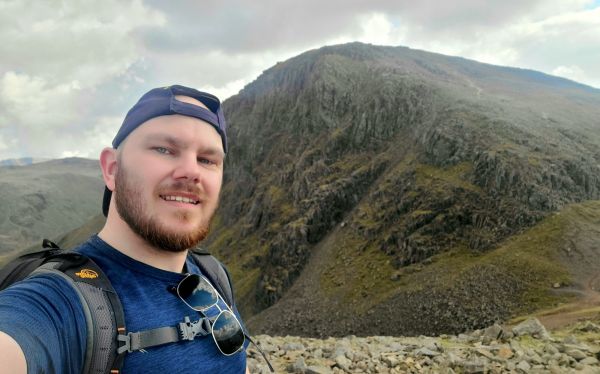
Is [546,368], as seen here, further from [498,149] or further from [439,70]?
[439,70]

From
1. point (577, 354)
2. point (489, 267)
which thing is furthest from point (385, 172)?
point (577, 354)

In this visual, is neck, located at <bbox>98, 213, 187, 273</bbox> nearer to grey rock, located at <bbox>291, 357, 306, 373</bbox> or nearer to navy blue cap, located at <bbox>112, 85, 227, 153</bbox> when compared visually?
navy blue cap, located at <bbox>112, 85, 227, 153</bbox>

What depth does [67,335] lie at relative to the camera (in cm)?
250

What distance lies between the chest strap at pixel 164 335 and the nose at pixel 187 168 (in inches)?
43.1

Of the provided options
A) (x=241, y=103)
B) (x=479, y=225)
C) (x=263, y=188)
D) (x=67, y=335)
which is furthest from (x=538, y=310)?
(x=241, y=103)

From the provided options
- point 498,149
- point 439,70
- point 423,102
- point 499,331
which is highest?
point 439,70

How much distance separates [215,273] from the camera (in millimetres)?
3986

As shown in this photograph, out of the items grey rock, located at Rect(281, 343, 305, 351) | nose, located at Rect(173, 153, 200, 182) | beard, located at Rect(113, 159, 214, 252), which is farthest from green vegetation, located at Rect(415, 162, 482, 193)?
beard, located at Rect(113, 159, 214, 252)

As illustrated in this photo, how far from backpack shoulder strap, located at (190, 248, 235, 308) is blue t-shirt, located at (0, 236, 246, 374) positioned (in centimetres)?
58

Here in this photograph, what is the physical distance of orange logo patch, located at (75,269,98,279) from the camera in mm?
2680

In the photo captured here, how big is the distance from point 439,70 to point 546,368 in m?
115

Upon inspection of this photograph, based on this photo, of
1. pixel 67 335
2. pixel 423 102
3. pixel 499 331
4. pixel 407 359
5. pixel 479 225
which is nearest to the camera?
pixel 67 335

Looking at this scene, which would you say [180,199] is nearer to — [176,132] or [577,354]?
[176,132]

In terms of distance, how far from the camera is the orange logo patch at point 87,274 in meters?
2.68
